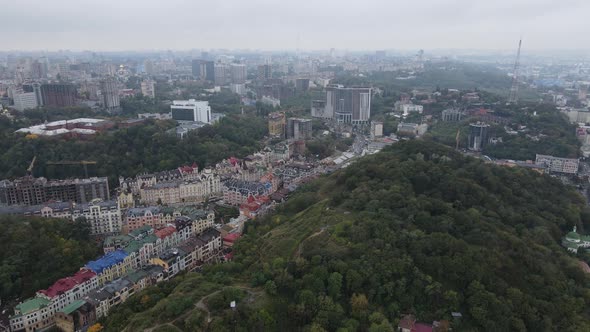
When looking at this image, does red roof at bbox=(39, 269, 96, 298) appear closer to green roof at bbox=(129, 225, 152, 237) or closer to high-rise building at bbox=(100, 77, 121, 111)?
green roof at bbox=(129, 225, 152, 237)

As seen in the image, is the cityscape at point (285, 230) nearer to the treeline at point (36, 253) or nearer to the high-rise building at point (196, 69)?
the treeline at point (36, 253)

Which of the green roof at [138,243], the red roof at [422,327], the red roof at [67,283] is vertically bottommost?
the red roof at [67,283]

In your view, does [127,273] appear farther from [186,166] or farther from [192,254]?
[186,166]

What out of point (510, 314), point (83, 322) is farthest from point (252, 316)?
point (510, 314)

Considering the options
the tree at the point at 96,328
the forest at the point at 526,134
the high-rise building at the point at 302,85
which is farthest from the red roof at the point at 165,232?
the high-rise building at the point at 302,85

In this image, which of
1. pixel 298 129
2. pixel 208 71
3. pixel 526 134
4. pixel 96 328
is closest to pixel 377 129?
pixel 298 129

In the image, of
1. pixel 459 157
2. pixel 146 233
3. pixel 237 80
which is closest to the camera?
pixel 146 233

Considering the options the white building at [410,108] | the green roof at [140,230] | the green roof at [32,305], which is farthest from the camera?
the white building at [410,108]

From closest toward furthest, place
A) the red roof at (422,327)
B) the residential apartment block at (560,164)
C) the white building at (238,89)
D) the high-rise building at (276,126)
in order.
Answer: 1. the red roof at (422,327)
2. the residential apartment block at (560,164)
3. the high-rise building at (276,126)
4. the white building at (238,89)
